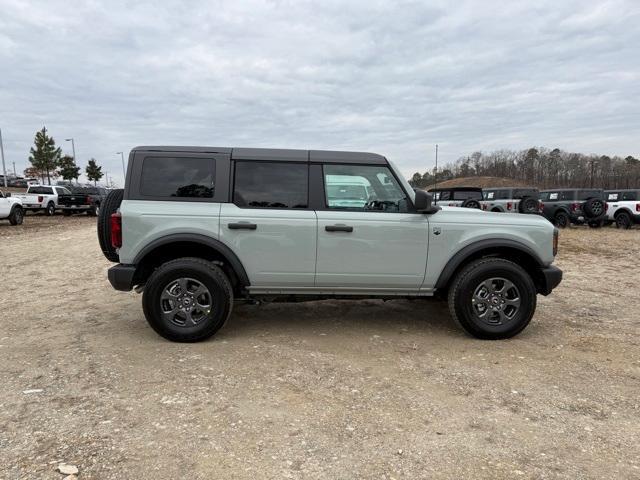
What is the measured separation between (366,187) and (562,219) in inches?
695

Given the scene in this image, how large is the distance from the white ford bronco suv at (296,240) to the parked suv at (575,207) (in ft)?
53.4

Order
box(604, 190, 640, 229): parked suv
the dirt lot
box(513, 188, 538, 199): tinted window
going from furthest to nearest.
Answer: box(513, 188, 538, 199): tinted window < box(604, 190, 640, 229): parked suv < the dirt lot

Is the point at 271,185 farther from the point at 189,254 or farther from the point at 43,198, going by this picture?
the point at 43,198

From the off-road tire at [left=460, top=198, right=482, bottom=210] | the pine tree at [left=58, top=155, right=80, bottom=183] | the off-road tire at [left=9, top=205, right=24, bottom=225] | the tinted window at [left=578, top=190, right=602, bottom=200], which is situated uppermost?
the pine tree at [left=58, top=155, right=80, bottom=183]

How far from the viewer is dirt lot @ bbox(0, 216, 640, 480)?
272 cm

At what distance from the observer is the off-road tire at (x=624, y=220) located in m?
18.5

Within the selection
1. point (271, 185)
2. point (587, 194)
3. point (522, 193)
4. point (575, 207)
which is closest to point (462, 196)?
point (522, 193)

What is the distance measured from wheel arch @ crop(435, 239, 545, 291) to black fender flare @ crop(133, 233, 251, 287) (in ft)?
6.67

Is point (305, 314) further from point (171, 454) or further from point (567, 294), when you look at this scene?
point (567, 294)

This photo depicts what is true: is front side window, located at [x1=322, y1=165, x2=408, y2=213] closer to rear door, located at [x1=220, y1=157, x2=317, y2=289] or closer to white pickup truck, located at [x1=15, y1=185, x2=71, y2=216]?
rear door, located at [x1=220, y1=157, x2=317, y2=289]

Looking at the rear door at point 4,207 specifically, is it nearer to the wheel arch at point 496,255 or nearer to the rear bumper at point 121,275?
the rear bumper at point 121,275

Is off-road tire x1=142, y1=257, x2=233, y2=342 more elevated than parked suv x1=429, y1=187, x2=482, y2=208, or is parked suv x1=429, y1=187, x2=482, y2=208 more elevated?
parked suv x1=429, y1=187, x2=482, y2=208

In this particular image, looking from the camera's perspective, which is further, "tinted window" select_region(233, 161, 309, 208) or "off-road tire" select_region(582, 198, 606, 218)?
"off-road tire" select_region(582, 198, 606, 218)

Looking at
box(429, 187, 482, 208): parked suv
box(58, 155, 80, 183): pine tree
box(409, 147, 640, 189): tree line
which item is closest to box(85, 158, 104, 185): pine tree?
box(58, 155, 80, 183): pine tree
